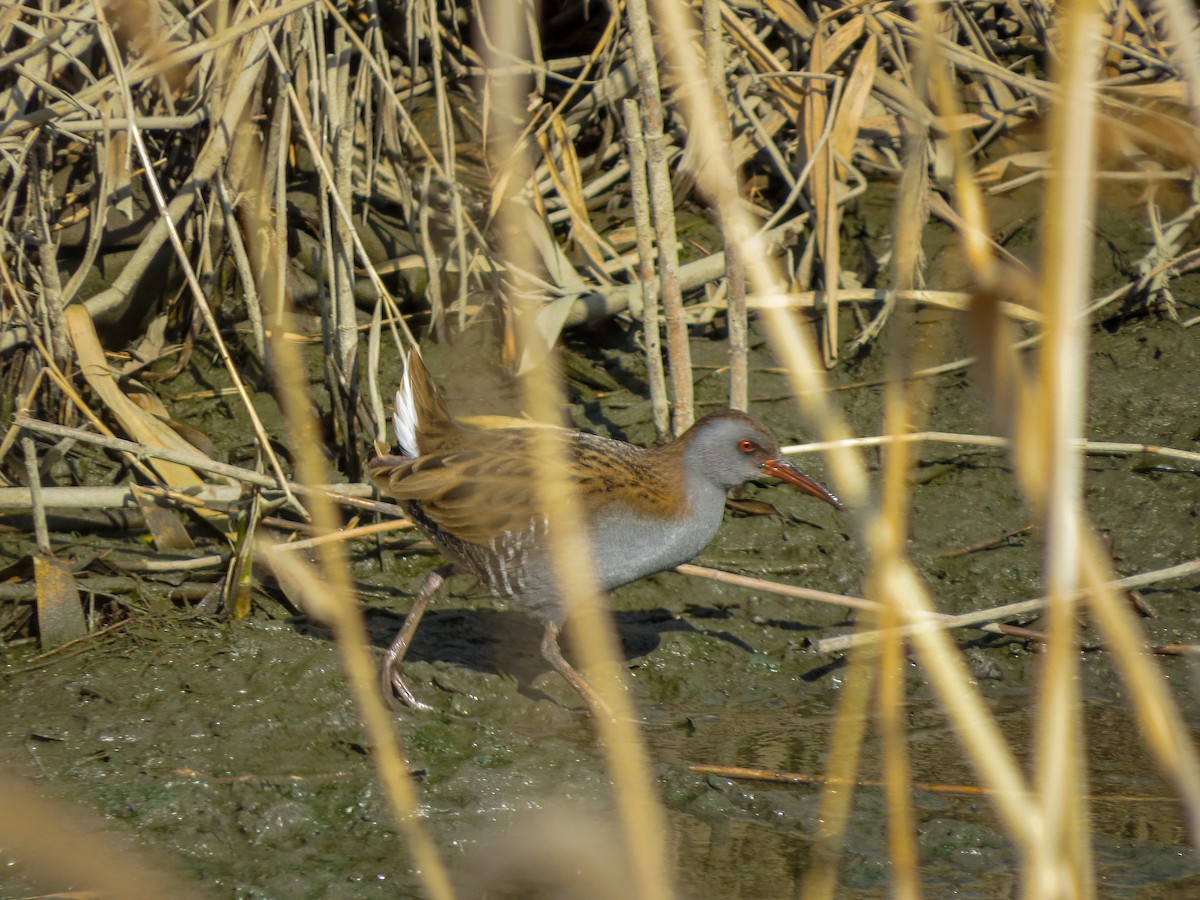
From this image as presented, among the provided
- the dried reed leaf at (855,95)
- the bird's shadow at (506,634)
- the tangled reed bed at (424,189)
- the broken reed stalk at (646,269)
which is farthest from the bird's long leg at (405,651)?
the dried reed leaf at (855,95)

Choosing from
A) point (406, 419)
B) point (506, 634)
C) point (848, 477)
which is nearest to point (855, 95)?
point (406, 419)

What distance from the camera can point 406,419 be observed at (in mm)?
4070

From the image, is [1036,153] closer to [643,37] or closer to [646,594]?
[646,594]

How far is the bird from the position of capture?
12.0 ft

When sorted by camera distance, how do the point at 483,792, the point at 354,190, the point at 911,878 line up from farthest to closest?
the point at 354,190, the point at 483,792, the point at 911,878

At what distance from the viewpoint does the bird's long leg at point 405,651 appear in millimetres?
3723

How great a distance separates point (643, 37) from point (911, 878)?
6.38 ft

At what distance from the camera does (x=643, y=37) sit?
2.85 meters

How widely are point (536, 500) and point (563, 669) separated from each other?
498 mm

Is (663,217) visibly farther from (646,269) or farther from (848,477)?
(848,477)

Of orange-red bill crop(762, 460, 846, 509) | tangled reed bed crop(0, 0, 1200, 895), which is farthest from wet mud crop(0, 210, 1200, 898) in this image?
orange-red bill crop(762, 460, 846, 509)

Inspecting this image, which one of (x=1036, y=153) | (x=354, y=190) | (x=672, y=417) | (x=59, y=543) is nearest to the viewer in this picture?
(x=59, y=543)

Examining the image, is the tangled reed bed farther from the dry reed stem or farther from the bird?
the dry reed stem

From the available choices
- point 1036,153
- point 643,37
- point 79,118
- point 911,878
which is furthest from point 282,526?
point 1036,153
